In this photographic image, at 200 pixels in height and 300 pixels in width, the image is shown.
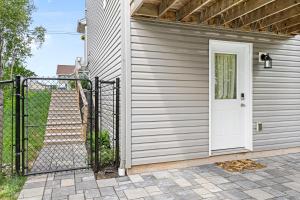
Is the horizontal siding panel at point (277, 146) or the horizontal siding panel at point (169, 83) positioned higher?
the horizontal siding panel at point (169, 83)

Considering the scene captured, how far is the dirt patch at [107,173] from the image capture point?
3954 millimetres

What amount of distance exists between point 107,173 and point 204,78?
219 cm

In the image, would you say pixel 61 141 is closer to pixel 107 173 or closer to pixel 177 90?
pixel 107 173

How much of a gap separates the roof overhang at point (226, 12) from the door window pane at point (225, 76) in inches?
22.2

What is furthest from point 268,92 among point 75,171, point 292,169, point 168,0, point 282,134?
point 75,171

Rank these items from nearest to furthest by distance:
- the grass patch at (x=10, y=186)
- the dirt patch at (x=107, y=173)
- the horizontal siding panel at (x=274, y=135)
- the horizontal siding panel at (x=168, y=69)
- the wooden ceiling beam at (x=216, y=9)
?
the grass patch at (x=10, y=186) < the wooden ceiling beam at (x=216, y=9) < the dirt patch at (x=107, y=173) < the horizontal siding panel at (x=168, y=69) < the horizontal siding panel at (x=274, y=135)

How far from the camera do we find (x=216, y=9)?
385 centimetres

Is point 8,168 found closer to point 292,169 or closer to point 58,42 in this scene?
point 292,169

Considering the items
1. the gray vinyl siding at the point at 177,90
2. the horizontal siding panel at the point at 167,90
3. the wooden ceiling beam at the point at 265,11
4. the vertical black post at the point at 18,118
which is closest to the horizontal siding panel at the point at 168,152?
the gray vinyl siding at the point at 177,90

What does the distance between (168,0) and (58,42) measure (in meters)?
23.9

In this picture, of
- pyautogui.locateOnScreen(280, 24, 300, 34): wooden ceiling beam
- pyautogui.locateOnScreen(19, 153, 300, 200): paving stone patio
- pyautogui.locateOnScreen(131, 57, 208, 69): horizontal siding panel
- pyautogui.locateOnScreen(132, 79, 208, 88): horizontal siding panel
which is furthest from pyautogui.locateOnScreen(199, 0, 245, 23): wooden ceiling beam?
pyautogui.locateOnScreen(19, 153, 300, 200): paving stone patio

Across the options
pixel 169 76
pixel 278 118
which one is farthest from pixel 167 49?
pixel 278 118

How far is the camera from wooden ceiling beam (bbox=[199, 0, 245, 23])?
3.54 meters

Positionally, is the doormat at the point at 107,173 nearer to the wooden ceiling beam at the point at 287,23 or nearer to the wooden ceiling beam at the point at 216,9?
the wooden ceiling beam at the point at 216,9
